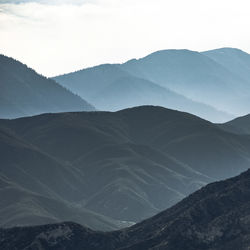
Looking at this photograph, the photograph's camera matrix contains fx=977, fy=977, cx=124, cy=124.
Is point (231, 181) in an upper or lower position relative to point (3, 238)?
upper

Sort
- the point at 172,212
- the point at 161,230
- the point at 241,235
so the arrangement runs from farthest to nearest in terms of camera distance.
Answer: the point at 172,212 < the point at 161,230 < the point at 241,235

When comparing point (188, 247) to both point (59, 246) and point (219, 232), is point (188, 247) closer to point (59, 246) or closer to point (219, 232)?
point (219, 232)

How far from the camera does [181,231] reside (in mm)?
148375

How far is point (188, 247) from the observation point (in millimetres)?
144375

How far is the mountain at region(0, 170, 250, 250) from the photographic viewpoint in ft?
477

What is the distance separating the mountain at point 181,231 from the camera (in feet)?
477

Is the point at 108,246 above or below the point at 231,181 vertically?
below

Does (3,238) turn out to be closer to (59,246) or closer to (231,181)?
(59,246)

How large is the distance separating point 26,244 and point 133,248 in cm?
1924

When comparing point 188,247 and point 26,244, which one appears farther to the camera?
point 26,244

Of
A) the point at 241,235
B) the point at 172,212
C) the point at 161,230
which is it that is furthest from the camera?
the point at 172,212

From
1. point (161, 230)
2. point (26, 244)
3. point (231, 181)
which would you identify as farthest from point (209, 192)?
point (26, 244)

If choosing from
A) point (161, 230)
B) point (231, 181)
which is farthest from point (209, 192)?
point (161, 230)

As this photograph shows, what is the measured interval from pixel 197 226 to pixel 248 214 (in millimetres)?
8059
